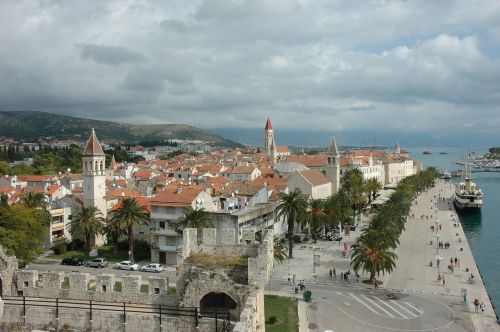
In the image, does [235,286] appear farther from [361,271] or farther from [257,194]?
[257,194]

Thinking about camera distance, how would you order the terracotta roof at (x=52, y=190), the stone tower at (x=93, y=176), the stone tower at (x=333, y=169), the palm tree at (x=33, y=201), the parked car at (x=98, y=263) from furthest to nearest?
the stone tower at (x=333, y=169) < the terracotta roof at (x=52, y=190) < the stone tower at (x=93, y=176) < the palm tree at (x=33, y=201) < the parked car at (x=98, y=263)

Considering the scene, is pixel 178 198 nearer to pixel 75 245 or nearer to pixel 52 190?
pixel 75 245

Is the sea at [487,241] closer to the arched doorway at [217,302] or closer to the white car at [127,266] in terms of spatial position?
the arched doorway at [217,302]

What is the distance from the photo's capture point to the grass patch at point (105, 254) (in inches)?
2078

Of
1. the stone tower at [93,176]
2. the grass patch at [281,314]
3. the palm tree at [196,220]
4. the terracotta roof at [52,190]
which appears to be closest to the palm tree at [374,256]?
the grass patch at [281,314]

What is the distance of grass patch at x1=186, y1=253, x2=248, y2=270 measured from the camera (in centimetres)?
Result: 2046

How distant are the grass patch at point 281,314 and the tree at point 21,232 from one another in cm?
2201

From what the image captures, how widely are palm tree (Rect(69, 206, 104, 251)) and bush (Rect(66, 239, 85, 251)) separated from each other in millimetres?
1389

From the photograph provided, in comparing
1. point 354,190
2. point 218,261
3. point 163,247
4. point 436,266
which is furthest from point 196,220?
point 354,190

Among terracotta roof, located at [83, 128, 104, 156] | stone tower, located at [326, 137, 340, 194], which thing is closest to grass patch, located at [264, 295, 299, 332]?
terracotta roof, located at [83, 128, 104, 156]

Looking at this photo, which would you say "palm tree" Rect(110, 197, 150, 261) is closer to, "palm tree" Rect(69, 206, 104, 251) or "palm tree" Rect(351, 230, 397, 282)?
"palm tree" Rect(69, 206, 104, 251)

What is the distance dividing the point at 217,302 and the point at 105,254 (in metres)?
38.1

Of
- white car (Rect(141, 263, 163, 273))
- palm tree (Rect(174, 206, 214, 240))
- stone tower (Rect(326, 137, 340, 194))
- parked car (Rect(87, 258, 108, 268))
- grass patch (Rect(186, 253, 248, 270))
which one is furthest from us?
stone tower (Rect(326, 137, 340, 194))

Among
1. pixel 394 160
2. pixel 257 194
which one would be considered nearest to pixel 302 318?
pixel 257 194
